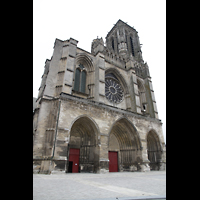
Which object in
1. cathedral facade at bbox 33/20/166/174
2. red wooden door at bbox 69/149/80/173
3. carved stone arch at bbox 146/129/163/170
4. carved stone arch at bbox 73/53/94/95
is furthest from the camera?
carved stone arch at bbox 146/129/163/170

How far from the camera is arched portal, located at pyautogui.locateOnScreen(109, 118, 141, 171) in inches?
485

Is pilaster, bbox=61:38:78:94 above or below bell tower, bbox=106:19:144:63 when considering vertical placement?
below

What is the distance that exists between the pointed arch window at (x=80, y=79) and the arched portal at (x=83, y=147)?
398 centimetres

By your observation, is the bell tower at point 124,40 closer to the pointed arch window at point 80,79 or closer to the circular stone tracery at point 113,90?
the circular stone tracery at point 113,90

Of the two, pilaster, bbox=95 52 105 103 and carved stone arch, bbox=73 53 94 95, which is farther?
carved stone arch, bbox=73 53 94 95

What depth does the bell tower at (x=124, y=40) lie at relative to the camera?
2264 centimetres

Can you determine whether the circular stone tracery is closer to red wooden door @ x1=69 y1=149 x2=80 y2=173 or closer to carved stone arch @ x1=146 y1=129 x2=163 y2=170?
carved stone arch @ x1=146 y1=129 x2=163 y2=170

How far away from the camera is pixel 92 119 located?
34.1 feet

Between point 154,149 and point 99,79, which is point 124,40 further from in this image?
point 154,149

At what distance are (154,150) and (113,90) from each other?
7992 millimetres

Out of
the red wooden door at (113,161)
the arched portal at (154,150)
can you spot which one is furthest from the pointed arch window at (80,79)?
the arched portal at (154,150)

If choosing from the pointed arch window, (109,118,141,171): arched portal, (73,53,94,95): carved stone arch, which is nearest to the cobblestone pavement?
(109,118,141,171): arched portal

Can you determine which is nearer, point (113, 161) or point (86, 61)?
point (113, 161)

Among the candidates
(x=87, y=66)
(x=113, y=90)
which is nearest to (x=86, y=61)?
(x=87, y=66)
